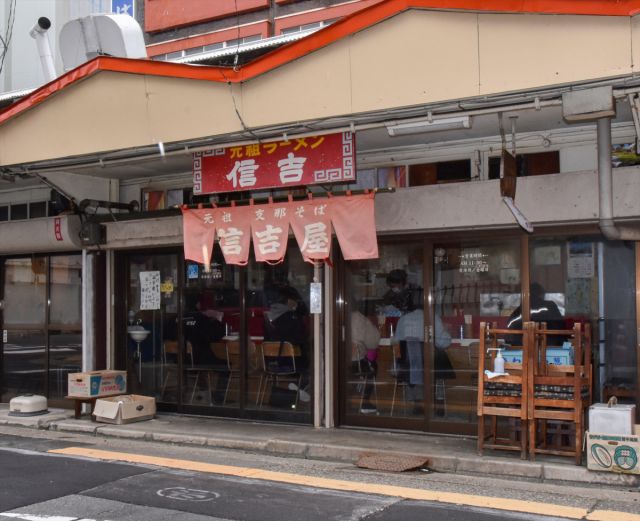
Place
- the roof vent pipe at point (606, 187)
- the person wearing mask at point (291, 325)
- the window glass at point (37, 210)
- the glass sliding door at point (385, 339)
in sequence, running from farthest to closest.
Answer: the window glass at point (37, 210) < the person wearing mask at point (291, 325) < the glass sliding door at point (385, 339) < the roof vent pipe at point (606, 187)

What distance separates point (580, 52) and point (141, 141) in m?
5.68

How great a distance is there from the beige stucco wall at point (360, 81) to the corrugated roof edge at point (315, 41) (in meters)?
0.08

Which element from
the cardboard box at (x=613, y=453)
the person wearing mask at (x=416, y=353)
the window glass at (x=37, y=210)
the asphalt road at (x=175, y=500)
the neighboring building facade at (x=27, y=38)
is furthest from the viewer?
the neighboring building facade at (x=27, y=38)

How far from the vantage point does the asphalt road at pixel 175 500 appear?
6.12 metres

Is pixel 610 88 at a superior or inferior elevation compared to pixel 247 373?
superior

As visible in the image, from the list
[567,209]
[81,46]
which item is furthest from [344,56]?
[81,46]

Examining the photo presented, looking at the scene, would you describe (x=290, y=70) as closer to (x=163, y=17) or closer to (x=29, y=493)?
(x=29, y=493)

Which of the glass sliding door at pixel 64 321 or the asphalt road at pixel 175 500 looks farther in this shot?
the glass sliding door at pixel 64 321

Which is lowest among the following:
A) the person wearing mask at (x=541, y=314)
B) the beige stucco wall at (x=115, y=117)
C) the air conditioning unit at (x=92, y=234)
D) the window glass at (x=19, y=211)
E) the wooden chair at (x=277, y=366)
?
the wooden chair at (x=277, y=366)

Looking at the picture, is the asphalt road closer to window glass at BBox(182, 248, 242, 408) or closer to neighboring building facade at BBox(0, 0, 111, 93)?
window glass at BBox(182, 248, 242, 408)

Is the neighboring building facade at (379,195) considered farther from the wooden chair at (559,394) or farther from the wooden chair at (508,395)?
the wooden chair at (508,395)

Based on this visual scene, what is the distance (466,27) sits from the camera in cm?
745

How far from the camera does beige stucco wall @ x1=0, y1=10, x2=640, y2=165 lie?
7.00 m

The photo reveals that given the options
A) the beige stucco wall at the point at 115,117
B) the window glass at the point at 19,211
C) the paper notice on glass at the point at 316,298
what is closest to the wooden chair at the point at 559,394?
the paper notice on glass at the point at 316,298
